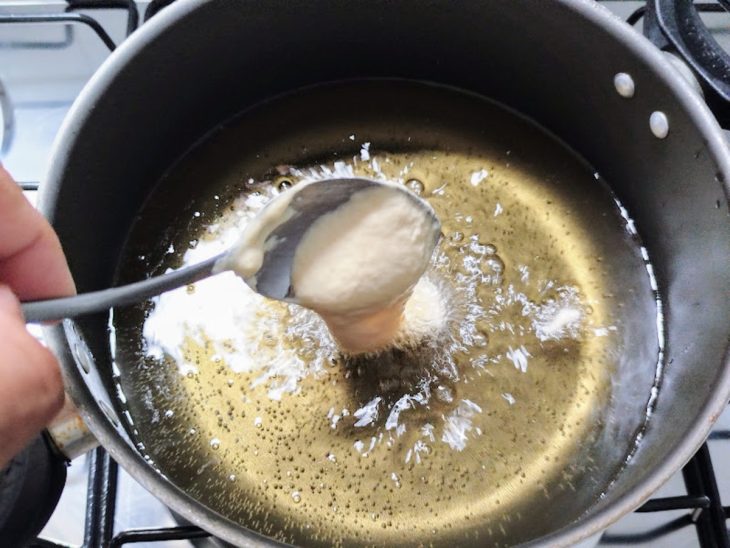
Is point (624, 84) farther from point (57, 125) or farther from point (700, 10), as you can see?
point (57, 125)

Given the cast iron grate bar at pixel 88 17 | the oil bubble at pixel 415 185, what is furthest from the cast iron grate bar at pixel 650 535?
the cast iron grate bar at pixel 88 17

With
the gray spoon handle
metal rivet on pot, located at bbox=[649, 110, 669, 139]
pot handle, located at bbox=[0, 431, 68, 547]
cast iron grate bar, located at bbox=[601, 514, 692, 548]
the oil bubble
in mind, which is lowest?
cast iron grate bar, located at bbox=[601, 514, 692, 548]

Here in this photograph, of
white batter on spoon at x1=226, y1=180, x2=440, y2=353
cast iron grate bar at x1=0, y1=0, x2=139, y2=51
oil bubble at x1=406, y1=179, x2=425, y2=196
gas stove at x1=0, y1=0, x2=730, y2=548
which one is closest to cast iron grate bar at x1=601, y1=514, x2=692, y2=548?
gas stove at x1=0, y1=0, x2=730, y2=548

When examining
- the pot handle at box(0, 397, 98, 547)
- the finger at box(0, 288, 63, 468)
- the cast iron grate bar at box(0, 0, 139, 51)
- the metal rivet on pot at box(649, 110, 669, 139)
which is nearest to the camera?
the finger at box(0, 288, 63, 468)

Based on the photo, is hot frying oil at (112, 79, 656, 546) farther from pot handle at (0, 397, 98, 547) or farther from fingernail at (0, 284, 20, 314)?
fingernail at (0, 284, 20, 314)

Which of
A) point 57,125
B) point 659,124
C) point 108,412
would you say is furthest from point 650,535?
point 57,125

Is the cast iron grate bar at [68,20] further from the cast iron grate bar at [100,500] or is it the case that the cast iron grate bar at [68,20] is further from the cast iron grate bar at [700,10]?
the cast iron grate bar at [700,10]
